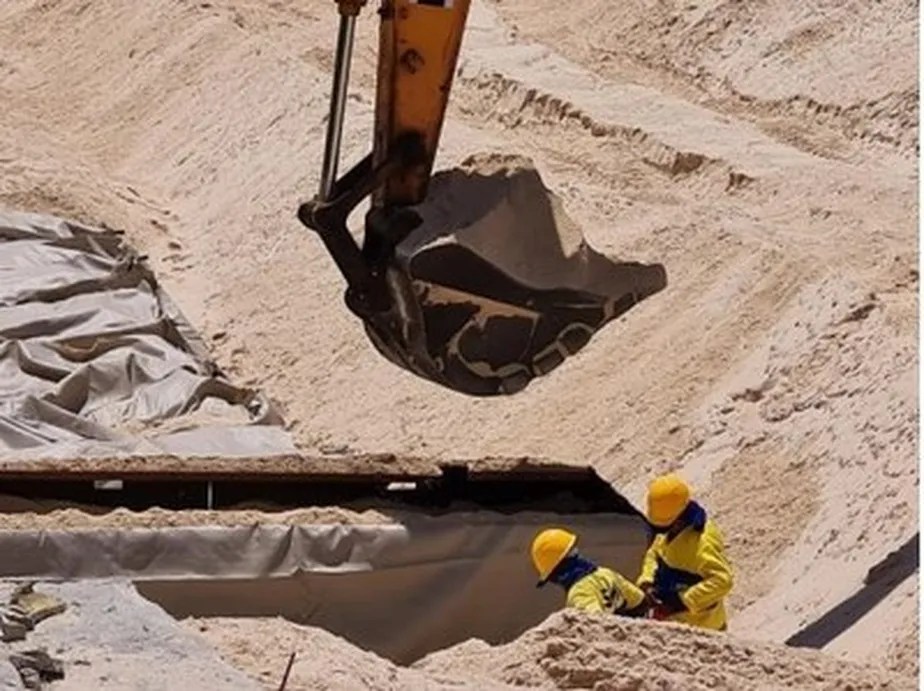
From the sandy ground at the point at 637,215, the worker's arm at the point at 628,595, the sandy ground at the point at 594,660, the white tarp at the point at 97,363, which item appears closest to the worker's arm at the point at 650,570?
the worker's arm at the point at 628,595

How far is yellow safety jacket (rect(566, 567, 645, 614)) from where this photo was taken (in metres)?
7.82

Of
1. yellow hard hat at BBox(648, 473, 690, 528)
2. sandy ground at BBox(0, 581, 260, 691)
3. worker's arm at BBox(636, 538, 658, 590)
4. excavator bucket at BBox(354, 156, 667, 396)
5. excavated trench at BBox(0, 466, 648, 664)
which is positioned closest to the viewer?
sandy ground at BBox(0, 581, 260, 691)

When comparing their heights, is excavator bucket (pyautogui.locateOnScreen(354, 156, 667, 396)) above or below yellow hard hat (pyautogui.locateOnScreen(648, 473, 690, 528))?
above

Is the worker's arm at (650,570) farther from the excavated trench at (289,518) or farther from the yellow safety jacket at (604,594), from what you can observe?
the excavated trench at (289,518)

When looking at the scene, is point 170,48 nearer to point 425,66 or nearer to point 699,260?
point 699,260

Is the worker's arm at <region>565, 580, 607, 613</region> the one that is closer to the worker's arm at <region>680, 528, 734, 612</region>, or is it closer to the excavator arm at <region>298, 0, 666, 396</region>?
the worker's arm at <region>680, 528, 734, 612</region>

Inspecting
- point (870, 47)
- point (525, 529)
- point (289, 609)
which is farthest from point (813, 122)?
point (289, 609)

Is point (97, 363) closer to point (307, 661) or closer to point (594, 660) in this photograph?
point (594, 660)

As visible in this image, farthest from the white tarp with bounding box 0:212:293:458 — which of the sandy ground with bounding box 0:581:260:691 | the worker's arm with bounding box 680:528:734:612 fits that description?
the sandy ground with bounding box 0:581:260:691

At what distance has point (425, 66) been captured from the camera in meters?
8.55

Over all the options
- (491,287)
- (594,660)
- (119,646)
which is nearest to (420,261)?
(491,287)

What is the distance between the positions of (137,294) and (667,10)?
4961mm

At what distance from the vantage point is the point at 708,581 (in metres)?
7.98

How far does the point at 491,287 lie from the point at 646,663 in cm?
301
